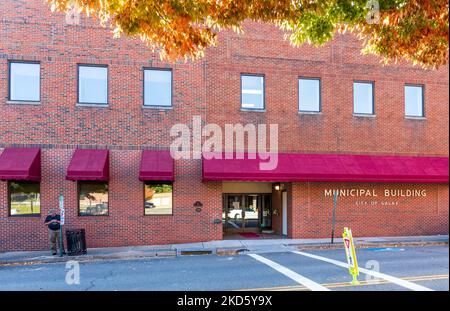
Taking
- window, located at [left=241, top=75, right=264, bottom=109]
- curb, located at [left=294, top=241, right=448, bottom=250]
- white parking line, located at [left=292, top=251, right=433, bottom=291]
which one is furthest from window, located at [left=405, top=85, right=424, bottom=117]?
white parking line, located at [left=292, top=251, right=433, bottom=291]

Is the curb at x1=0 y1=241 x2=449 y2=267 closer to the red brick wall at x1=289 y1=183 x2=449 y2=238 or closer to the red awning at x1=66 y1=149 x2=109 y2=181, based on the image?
the red brick wall at x1=289 y1=183 x2=449 y2=238

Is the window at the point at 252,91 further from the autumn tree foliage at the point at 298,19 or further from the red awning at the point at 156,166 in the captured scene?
the autumn tree foliage at the point at 298,19

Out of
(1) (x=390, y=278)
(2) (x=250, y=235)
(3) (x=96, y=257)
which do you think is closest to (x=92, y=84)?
(3) (x=96, y=257)

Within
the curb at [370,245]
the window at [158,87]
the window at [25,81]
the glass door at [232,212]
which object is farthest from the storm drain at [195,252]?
the window at [25,81]

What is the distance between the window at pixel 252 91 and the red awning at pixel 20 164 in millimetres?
8682

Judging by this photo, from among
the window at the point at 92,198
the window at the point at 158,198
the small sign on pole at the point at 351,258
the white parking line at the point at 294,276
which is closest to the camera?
the white parking line at the point at 294,276

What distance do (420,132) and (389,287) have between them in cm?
1185

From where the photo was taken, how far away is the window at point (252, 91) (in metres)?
15.8

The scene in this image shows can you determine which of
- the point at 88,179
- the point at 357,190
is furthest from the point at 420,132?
the point at 88,179

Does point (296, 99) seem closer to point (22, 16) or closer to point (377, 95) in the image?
point (377, 95)

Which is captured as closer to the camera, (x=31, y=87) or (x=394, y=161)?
(x=31, y=87)
